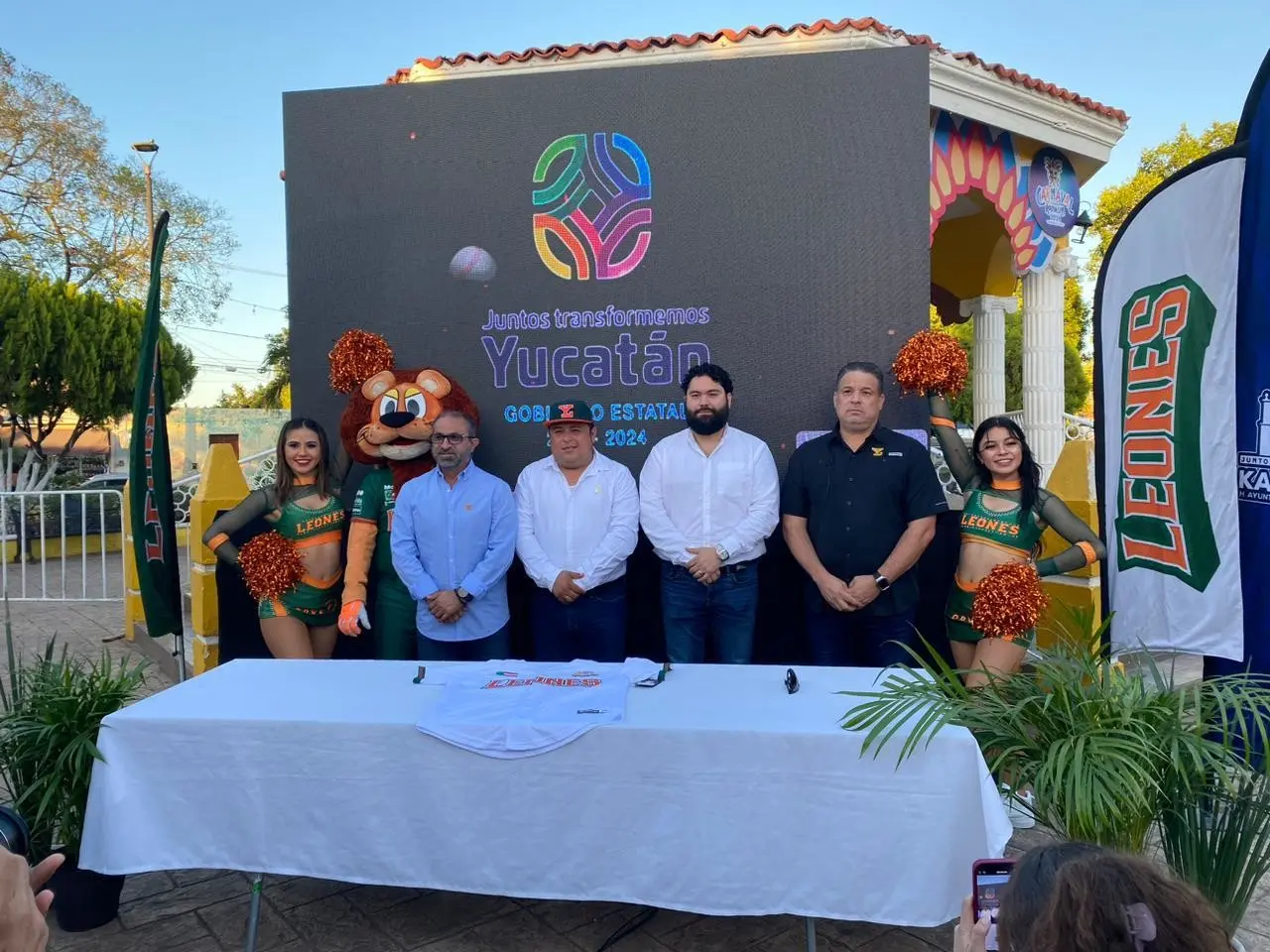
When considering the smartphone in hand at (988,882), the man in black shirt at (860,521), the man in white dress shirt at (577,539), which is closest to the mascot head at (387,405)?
the man in white dress shirt at (577,539)

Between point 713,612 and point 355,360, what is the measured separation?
7.37 ft

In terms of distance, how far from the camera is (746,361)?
15.5ft

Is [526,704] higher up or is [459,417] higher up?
[459,417]

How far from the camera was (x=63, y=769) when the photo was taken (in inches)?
105

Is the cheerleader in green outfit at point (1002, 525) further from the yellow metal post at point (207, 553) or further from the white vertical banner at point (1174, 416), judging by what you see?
the yellow metal post at point (207, 553)

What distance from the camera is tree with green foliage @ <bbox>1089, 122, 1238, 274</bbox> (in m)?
19.9

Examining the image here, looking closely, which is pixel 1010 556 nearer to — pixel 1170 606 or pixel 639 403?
pixel 1170 606

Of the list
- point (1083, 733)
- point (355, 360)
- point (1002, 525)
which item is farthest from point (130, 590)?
point (1083, 733)

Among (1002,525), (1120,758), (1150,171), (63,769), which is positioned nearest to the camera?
(1120,758)

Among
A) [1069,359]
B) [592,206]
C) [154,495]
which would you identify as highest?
[1069,359]

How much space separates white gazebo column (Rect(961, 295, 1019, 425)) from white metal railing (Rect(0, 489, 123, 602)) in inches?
391

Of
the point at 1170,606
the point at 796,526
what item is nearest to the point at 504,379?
the point at 796,526

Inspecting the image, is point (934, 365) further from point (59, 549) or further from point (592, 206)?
point (59, 549)

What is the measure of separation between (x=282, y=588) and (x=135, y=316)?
12.6 meters
